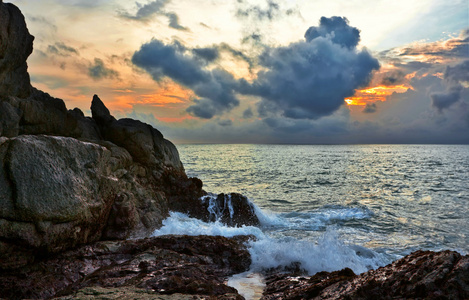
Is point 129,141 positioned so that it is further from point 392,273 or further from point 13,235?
point 392,273

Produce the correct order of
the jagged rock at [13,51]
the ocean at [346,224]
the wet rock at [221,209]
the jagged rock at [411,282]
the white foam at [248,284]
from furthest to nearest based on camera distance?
the wet rock at [221,209] → the jagged rock at [13,51] → the ocean at [346,224] → the white foam at [248,284] → the jagged rock at [411,282]

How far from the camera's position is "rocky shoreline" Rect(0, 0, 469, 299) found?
429 cm

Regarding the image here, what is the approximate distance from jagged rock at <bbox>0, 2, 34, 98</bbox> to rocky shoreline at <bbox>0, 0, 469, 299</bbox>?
0.09m

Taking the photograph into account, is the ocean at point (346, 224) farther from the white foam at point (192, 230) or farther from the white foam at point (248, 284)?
the white foam at point (248, 284)

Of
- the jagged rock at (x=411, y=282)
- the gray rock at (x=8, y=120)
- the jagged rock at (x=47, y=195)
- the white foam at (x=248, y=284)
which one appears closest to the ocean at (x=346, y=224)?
the white foam at (x=248, y=284)

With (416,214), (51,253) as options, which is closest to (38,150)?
(51,253)

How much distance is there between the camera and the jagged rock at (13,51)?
1368cm

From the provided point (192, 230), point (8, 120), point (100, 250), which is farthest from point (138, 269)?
point (8, 120)

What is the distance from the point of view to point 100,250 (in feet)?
26.5

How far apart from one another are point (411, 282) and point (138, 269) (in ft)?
17.3

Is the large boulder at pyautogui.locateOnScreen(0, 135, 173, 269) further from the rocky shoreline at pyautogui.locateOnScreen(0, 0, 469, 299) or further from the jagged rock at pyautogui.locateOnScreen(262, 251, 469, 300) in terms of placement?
the jagged rock at pyautogui.locateOnScreen(262, 251, 469, 300)

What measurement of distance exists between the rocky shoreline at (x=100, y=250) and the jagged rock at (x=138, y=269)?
22 mm

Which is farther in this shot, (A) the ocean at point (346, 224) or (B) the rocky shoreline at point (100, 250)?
(A) the ocean at point (346, 224)

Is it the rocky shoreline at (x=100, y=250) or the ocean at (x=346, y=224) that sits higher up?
the rocky shoreline at (x=100, y=250)
